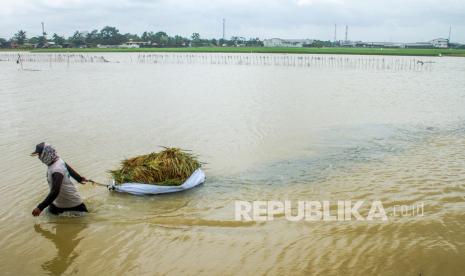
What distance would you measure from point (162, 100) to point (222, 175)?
41.8 feet

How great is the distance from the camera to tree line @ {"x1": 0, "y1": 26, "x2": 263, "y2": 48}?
12769 cm

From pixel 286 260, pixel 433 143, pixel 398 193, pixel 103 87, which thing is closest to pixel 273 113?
pixel 433 143

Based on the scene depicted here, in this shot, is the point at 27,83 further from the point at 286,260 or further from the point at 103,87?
the point at 286,260

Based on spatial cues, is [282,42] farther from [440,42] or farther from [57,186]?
[57,186]

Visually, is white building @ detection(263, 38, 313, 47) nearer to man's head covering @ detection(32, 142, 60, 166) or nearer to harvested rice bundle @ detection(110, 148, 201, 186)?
harvested rice bundle @ detection(110, 148, 201, 186)

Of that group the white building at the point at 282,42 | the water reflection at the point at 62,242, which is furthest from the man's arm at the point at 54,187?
the white building at the point at 282,42

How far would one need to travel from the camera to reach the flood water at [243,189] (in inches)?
221

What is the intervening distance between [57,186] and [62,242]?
83 centimetres

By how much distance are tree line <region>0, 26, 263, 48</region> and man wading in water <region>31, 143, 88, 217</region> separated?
131 m

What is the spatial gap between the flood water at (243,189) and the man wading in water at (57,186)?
0.85 ft

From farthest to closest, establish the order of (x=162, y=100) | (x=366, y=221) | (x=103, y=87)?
1. (x=103, y=87)
2. (x=162, y=100)
3. (x=366, y=221)

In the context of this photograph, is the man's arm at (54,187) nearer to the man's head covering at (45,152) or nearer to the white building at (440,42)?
the man's head covering at (45,152)

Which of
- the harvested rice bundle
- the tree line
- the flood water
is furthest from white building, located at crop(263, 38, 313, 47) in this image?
the harvested rice bundle

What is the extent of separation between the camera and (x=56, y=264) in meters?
5.55
